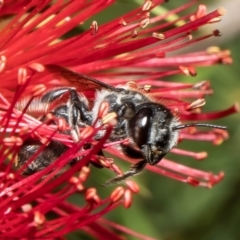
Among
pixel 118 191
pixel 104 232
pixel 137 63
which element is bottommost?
pixel 104 232

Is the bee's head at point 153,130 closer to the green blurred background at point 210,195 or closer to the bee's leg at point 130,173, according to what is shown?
the bee's leg at point 130,173

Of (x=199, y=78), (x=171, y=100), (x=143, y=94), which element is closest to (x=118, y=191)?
(x=143, y=94)

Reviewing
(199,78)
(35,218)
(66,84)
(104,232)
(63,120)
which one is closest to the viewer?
(35,218)

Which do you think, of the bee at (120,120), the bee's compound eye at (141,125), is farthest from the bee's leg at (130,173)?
the bee's compound eye at (141,125)

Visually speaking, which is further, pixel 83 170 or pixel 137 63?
pixel 137 63

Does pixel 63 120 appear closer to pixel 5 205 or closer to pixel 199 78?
pixel 5 205

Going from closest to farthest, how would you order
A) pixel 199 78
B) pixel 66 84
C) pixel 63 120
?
pixel 63 120 → pixel 66 84 → pixel 199 78

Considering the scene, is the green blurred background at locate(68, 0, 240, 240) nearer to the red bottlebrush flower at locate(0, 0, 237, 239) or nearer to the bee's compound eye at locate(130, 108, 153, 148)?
the red bottlebrush flower at locate(0, 0, 237, 239)

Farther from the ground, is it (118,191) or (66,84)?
(66,84)
